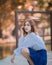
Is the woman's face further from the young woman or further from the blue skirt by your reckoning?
the blue skirt

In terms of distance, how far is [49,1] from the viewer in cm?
1755

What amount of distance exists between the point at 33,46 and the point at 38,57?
7.8 inches

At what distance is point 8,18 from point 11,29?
674mm

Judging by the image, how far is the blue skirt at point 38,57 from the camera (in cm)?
480

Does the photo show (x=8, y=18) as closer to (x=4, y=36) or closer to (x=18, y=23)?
(x=4, y=36)

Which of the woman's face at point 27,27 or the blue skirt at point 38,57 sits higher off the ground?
the woman's face at point 27,27

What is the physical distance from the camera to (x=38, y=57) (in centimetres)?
480

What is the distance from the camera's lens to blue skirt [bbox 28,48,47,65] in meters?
4.80

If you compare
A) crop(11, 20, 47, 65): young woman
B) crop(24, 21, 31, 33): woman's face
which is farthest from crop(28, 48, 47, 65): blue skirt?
crop(24, 21, 31, 33): woman's face

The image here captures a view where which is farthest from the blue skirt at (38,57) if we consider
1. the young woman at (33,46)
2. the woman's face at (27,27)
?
the woman's face at (27,27)

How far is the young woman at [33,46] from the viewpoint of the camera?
4.82 meters

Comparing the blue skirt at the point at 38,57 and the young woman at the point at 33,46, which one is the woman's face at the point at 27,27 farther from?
the blue skirt at the point at 38,57

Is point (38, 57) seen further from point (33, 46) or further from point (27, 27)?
point (27, 27)

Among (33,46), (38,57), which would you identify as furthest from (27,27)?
(38,57)
